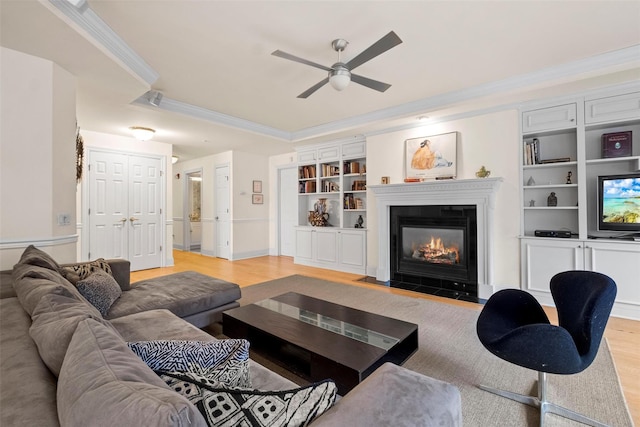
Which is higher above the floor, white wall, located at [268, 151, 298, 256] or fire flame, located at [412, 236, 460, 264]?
white wall, located at [268, 151, 298, 256]

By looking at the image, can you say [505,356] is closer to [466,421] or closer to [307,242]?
[466,421]

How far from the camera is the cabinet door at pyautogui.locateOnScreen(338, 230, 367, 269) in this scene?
527cm

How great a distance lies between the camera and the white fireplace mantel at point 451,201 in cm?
385

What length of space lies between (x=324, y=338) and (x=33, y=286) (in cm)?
159

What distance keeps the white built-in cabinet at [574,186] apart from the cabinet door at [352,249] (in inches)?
93.0

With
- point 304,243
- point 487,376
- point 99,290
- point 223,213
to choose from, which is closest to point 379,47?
point 487,376

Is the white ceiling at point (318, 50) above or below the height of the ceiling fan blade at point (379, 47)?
above

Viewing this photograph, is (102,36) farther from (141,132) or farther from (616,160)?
(616,160)

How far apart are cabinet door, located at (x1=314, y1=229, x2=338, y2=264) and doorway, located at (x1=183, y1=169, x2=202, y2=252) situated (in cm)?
417

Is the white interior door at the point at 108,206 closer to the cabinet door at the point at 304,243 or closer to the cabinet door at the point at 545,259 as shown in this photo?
the cabinet door at the point at 304,243

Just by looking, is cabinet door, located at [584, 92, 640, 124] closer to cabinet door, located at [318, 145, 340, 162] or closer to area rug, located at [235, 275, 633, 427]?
area rug, located at [235, 275, 633, 427]

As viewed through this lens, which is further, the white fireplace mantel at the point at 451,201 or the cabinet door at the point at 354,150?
the cabinet door at the point at 354,150

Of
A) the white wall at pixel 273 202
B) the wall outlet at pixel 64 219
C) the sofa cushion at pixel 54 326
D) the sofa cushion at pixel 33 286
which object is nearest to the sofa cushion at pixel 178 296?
the sofa cushion at pixel 33 286

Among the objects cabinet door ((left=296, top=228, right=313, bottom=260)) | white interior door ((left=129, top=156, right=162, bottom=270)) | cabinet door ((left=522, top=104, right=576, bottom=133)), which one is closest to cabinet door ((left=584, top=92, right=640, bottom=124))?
cabinet door ((left=522, top=104, right=576, bottom=133))
